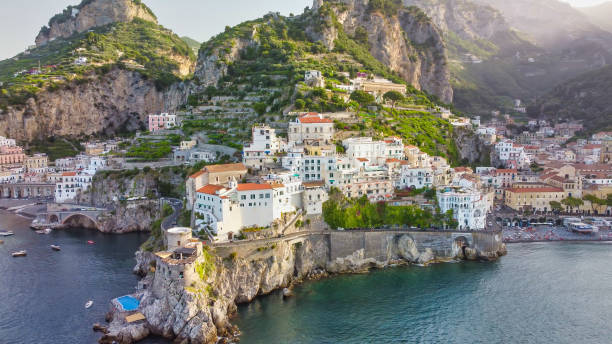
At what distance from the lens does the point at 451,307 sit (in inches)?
1316

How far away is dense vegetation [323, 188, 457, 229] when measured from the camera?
137 feet

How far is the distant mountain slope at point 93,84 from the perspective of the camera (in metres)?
88.4

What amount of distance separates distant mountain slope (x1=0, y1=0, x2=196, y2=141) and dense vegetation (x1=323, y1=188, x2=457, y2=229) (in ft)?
170

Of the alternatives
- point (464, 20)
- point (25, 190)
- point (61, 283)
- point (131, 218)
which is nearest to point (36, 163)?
point (25, 190)

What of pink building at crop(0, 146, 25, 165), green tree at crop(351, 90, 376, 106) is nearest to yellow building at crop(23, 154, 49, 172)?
pink building at crop(0, 146, 25, 165)

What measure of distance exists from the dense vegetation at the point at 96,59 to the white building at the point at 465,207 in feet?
244

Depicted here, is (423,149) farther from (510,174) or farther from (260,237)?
(260,237)

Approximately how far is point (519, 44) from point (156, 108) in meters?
145

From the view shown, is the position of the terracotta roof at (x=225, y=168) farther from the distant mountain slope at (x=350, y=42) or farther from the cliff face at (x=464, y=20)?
the cliff face at (x=464, y=20)

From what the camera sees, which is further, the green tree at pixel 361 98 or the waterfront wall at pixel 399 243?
the green tree at pixel 361 98

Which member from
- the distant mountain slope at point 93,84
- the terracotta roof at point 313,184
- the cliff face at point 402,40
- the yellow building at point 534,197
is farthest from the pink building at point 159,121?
the yellow building at point 534,197

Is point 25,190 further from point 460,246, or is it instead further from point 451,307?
point 451,307

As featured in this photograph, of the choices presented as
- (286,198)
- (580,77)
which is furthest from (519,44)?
(286,198)

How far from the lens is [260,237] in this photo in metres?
36.5
